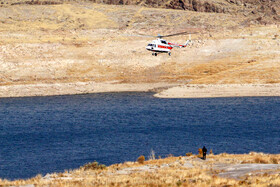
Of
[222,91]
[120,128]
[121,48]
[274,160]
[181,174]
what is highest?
[121,48]

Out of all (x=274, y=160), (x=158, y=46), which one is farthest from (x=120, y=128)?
(x=274, y=160)

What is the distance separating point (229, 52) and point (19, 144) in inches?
2966

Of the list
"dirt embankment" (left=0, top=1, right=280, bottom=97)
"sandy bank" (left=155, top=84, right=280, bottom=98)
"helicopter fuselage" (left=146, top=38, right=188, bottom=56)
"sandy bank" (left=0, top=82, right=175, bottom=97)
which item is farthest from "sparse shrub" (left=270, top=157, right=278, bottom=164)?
"sandy bank" (left=0, top=82, right=175, bottom=97)

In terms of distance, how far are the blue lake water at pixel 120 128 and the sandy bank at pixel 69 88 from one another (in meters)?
3.84

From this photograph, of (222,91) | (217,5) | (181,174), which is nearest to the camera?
(181,174)

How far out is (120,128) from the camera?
75.6 m

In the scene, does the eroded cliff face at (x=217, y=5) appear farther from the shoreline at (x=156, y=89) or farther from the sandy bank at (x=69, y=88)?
the shoreline at (x=156, y=89)

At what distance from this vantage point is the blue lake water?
59438mm

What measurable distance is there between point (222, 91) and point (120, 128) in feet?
114

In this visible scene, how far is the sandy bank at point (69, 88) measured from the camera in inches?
4336

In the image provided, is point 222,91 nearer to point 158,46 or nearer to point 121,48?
point 158,46

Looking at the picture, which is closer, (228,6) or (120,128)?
A: (120,128)

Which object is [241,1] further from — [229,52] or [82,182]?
[82,182]

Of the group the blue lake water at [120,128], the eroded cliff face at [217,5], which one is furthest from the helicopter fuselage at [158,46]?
the eroded cliff face at [217,5]
